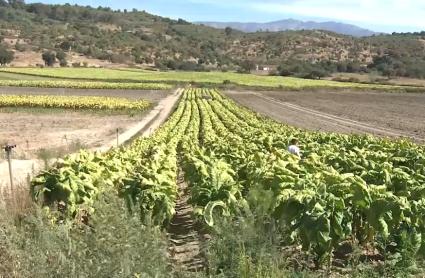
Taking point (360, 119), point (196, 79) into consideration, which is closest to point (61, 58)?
point (196, 79)

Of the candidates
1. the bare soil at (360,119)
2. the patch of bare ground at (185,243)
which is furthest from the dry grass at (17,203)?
the bare soil at (360,119)

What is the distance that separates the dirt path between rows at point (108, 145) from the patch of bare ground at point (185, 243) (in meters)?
2.54

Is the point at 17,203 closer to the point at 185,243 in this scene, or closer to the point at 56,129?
the point at 185,243

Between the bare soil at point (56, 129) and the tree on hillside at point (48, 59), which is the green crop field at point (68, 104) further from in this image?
the tree on hillside at point (48, 59)

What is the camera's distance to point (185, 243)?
802 centimetres

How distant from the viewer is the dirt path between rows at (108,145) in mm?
12496

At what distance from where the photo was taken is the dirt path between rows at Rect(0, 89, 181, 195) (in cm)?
1250

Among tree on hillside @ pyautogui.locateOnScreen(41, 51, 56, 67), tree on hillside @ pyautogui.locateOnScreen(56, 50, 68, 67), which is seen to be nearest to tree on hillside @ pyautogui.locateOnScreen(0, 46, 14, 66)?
tree on hillside @ pyautogui.locateOnScreen(41, 51, 56, 67)

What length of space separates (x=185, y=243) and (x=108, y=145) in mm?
17087

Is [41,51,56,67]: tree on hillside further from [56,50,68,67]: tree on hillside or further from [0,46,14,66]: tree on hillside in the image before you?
[0,46,14,66]: tree on hillside

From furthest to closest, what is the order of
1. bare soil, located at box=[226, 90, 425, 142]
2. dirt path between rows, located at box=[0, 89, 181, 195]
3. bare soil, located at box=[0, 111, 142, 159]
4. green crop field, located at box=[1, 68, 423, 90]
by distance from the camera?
green crop field, located at box=[1, 68, 423, 90] < bare soil, located at box=[226, 90, 425, 142] < bare soil, located at box=[0, 111, 142, 159] < dirt path between rows, located at box=[0, 89, 181, 195]

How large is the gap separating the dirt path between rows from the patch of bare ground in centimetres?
254

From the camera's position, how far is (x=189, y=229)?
8812mm

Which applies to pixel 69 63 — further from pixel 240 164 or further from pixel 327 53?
pixel 240 164
